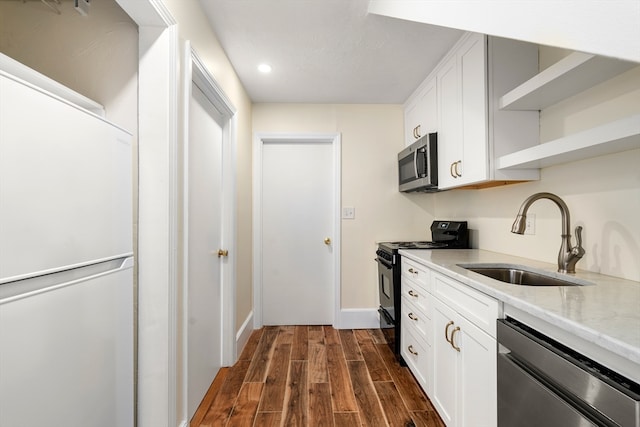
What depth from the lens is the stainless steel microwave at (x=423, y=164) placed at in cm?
227

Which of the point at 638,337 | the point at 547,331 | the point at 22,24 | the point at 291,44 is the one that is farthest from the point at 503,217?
the point at 22,24

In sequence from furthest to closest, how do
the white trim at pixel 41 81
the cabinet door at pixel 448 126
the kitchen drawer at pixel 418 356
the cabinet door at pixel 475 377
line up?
the cabinet door at pixel 448 126
the kitchen drawer at pixel 418 356
the cabinet door at pixel 475 377
the white trim at pixel 41 81

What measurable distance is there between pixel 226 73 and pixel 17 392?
6.90ft

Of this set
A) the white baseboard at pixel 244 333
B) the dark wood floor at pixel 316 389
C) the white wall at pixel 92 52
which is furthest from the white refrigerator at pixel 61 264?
the white baseboard at pixel 244 333

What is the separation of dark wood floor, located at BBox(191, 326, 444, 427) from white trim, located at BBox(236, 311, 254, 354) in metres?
0.06

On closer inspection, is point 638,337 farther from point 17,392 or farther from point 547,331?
point 17,392

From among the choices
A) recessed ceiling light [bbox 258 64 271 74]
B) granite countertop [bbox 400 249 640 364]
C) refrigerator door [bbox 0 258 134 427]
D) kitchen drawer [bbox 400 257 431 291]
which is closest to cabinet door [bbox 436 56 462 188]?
kitchen drawer [bbox 400 257 431 291]

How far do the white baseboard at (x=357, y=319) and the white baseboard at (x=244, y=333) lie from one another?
907mm

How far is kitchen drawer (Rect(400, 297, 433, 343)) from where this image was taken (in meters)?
1.77

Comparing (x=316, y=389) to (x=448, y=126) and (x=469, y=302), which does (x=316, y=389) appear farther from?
(x=448, y=126)

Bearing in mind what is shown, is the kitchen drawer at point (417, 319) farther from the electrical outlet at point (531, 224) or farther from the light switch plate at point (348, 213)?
the light switch plate at point (348, 213)

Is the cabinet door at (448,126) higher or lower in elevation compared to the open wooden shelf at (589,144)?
higher

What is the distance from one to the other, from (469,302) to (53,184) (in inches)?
63.5

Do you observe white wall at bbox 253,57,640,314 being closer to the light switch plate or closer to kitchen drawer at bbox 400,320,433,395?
the light switch plate
